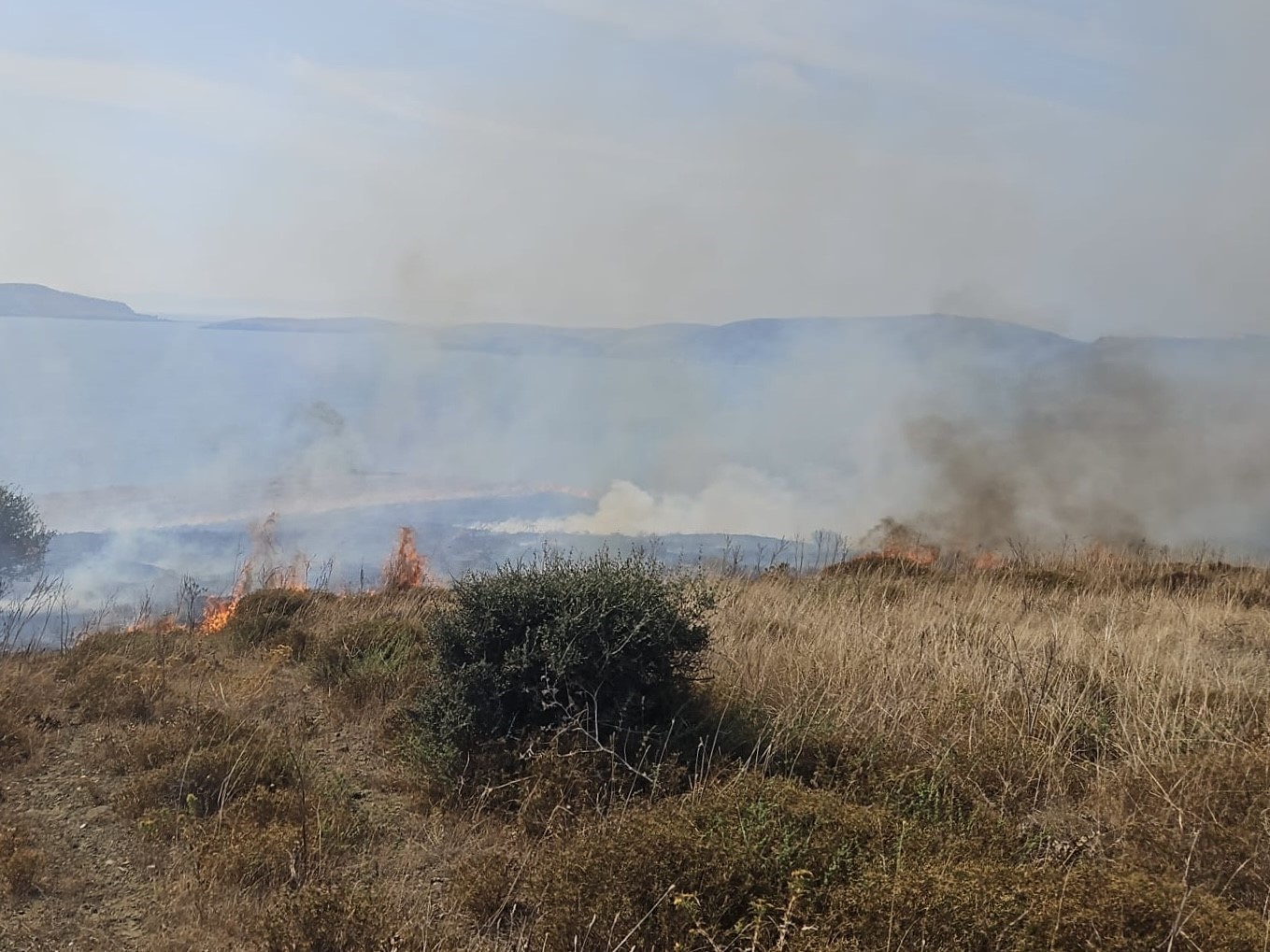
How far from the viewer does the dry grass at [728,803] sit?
3.33 m

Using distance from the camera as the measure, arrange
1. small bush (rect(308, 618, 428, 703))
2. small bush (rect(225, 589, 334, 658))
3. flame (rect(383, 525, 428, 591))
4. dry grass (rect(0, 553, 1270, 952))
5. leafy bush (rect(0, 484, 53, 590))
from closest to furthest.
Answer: dry grass (rect(0, 553, 1270, 952))
small bush (rect(308, 618, 428, 703))
small bush (rect(225, 589, 334, 658))
flame (rect(383, 525, 428, 591))
leafy bush (rect(0, 484, 53, 590))

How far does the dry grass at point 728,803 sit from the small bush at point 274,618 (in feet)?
1.73

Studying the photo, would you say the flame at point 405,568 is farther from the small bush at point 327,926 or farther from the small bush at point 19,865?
the small bush at point 327,926

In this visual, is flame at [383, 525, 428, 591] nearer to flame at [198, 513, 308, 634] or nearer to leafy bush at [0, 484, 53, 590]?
flame at [198, 513, 308, 634]

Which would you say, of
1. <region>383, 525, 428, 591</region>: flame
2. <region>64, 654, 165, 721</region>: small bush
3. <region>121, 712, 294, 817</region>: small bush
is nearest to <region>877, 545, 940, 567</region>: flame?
<region>383, 525, 428, 591</region>: flame

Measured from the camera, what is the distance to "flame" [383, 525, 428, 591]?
14.1 metres

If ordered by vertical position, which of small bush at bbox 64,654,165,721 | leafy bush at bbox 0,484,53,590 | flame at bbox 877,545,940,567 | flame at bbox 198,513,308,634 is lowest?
leafy bush at bbox 0,484,53,590

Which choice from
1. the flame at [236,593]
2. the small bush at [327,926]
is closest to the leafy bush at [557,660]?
the small bush at [327,926]

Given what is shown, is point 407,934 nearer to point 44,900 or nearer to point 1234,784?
point 44,900

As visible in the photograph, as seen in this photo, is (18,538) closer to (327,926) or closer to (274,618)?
(274,618)

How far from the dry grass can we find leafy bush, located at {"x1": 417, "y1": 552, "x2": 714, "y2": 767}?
24 cm

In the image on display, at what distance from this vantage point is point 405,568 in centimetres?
1559

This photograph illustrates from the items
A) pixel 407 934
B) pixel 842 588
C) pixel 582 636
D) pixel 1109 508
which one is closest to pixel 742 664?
pixel 582 636

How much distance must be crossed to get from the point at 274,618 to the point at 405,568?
248 inches
